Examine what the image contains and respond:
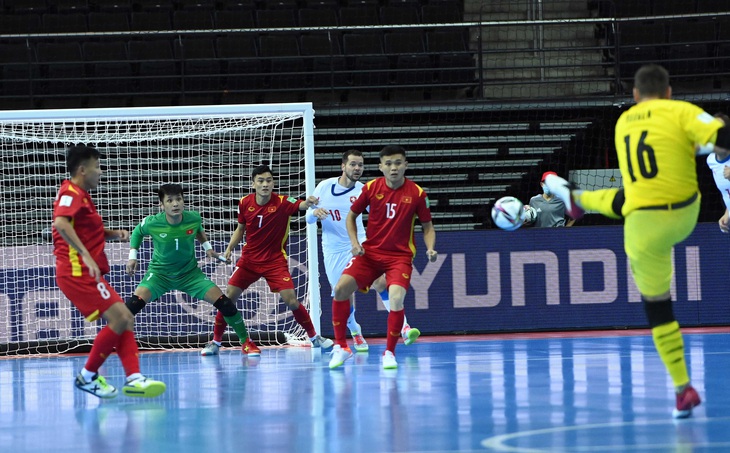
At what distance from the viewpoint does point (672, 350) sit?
5.84m

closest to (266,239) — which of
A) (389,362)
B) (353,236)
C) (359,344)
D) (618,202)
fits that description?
(359,344)

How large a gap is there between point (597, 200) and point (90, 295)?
3.58 m

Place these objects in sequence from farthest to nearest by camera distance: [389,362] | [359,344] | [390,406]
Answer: [359,344] → [389,362] → [390,406]

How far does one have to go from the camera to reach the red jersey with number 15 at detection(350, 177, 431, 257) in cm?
943

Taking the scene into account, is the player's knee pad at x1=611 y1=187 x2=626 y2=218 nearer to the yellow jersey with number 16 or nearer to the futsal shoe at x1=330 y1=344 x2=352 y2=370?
the yellow jersey with number 16

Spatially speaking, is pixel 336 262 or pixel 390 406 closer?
pixel 390 406

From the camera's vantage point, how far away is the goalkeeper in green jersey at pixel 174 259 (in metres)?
10.8

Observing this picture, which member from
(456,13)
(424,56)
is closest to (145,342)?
(424,56)

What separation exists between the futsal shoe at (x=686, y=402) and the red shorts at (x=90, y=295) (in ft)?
12.8

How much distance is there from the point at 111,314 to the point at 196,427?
1.60 meters

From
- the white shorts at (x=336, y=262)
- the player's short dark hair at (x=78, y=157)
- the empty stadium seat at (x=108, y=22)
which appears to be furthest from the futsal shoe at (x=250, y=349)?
the empty stadium seat at (x=108, y=22)

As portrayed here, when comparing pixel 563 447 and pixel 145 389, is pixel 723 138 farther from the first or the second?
pixel 145 389

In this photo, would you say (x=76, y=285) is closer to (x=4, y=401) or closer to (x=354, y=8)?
(x=4, y=401)

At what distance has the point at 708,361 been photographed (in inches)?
358
